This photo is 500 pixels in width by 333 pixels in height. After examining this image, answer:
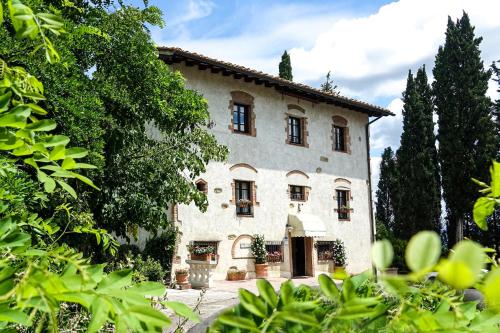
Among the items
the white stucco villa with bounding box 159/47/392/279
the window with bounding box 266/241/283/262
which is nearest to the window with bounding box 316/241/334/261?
the white stucco villa with bounding box 159/47/392/279

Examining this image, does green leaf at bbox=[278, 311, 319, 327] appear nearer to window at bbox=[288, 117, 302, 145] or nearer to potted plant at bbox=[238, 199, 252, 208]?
potted plant at bbox=[238, 199, 252, 208]

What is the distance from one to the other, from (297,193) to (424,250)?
64.0 ft

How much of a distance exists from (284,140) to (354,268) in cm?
634

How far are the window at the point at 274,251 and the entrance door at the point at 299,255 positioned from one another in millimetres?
1093

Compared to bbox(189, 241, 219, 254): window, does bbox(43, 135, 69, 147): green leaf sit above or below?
above

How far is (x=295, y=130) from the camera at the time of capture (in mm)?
20156

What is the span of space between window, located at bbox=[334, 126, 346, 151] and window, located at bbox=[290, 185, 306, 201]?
2778 millimetres

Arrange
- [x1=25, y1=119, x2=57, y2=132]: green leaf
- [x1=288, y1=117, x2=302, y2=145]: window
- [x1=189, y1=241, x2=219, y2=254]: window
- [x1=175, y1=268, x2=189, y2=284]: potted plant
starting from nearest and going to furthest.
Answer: [x1=25, y1=119, x2=57, y2=132]: green leaf, [x1=175, y1=268, x2=189, y2=284]: potted plant, [x1=189, y1=241, x2=219, y2=254]: window, [x1=288, y1=117, x2=302, y2=145]: window

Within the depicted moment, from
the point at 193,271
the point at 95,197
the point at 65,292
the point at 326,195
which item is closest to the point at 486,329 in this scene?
the point at 65,292

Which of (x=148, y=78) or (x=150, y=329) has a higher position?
(x=148, y=78)

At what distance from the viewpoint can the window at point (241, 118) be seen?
59.8 feet

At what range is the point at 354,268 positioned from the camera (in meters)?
21.4

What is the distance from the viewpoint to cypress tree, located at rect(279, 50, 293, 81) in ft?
88.9

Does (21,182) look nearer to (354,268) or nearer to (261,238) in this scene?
(261,238)
